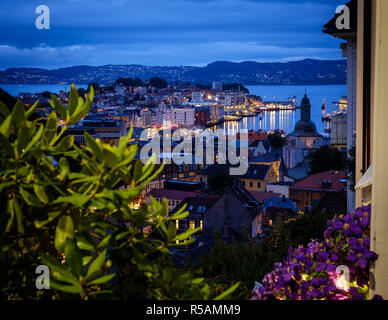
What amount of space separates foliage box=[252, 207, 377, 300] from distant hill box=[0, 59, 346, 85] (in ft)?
65.2

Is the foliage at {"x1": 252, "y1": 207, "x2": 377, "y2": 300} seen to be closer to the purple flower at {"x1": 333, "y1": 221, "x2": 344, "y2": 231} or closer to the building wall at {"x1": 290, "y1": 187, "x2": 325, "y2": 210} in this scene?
the purple flower at {"x1": 333, "y1": 221, "x2": 344, "y2": 231}

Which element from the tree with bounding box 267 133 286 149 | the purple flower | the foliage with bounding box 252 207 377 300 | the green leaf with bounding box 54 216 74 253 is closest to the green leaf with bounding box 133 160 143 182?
the green leaf with bounding box 54 216 74 253

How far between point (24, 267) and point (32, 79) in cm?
2316

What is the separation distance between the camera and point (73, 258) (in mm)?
665

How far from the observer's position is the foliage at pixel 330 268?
3.83ft

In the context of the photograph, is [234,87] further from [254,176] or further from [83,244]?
[83,244]

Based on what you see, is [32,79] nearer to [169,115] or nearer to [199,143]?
[199,143]

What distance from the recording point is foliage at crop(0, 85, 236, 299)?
26.7 inches

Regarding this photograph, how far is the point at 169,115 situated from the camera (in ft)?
269

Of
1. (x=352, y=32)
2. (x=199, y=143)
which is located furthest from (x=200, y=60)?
(x=352, y=32)

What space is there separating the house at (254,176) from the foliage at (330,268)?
3284 cm

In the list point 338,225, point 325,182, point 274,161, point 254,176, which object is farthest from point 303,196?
point 338,225

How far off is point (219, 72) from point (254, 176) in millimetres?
43793

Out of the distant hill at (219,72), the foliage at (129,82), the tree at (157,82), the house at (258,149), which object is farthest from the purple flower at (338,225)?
the tree at (157,82)
